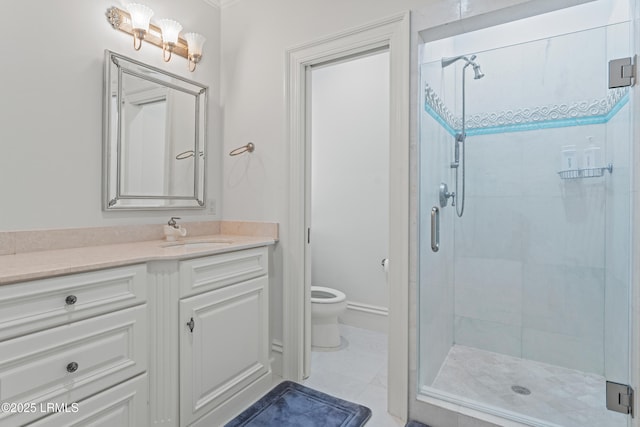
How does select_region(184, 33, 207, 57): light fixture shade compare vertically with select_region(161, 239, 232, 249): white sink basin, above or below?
above

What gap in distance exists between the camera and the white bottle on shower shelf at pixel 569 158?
6.81 ft

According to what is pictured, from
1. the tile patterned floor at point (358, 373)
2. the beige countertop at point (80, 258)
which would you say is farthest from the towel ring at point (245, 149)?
the tile patterned floor at point (358, 373)

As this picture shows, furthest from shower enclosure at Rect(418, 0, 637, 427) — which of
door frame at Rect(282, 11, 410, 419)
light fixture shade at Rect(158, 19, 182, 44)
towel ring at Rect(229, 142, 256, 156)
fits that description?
light fixture shade at Rect(158, 19, 182, 44)

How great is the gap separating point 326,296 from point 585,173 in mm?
1909

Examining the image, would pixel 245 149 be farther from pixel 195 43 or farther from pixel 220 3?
pixel 220 3

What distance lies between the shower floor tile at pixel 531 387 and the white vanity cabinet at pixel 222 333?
1015mm

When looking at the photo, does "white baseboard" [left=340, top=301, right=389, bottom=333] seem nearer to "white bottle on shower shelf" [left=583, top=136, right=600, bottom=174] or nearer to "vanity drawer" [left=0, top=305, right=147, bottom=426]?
"white bottle on shower shelf" [left=583, top=136, right=600, bottom=174]

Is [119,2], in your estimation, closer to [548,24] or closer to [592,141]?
[548,24]

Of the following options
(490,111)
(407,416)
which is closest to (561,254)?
(490,111)

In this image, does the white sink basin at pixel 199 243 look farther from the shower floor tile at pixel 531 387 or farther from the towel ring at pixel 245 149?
the shower floor tile at pixel 531 387

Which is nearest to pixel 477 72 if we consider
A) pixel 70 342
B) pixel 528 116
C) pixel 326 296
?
pixel 528 116

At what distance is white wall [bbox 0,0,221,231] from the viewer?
4.69ft

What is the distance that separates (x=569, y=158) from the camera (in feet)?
6.88

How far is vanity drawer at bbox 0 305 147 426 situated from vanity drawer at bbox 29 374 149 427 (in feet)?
0.10
